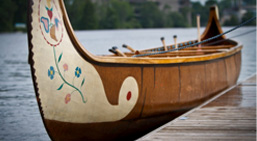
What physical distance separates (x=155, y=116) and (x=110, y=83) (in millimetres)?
1337

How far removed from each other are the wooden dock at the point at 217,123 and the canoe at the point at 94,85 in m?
0.55

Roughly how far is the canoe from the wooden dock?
0.55 metres

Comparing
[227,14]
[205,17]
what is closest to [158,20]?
[205,17]

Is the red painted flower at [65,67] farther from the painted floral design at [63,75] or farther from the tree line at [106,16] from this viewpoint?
the tree line at [106,16]

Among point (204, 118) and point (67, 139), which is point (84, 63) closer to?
point (67, 139)

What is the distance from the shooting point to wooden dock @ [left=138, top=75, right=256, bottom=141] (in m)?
5.33

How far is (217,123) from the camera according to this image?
6.04m

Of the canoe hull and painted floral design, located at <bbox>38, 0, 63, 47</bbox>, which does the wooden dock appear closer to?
the canoe hull

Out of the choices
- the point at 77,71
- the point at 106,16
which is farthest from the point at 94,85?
the point at 106,16

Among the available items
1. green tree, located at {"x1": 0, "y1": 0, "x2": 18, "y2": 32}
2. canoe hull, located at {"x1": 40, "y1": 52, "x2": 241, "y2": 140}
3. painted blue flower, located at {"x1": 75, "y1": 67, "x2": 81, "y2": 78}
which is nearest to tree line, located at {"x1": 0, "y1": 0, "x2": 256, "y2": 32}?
green tree, located at {"x1": 0, "y1": 0, "x2": 18, "y2": 32}

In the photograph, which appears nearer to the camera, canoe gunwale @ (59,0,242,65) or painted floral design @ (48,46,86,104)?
painted floral design @ (48,46,86,104)

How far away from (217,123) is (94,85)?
1.90m

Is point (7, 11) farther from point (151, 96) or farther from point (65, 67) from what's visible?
point (65, 67)

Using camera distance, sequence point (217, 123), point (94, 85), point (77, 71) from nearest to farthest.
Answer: point (77, 71)
point (94, 85)
point (217, 123)
